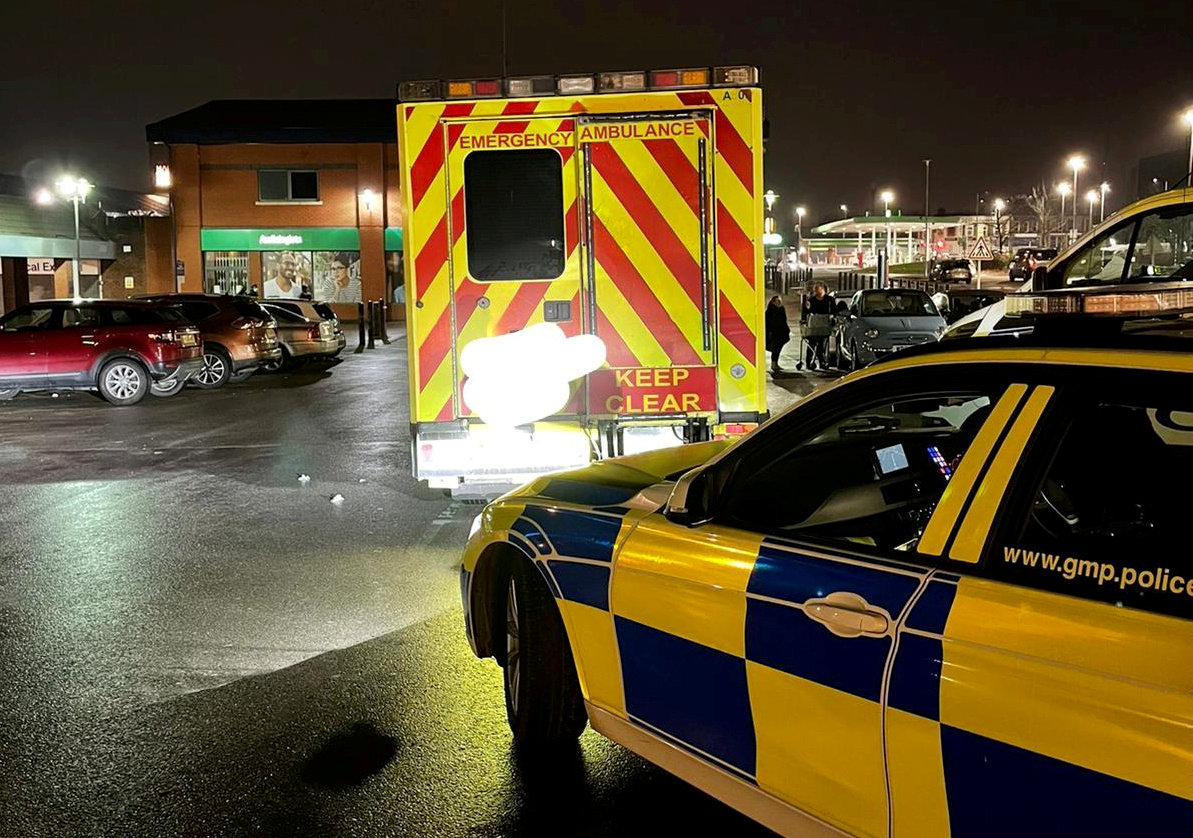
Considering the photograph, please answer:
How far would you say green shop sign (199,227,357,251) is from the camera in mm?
47375

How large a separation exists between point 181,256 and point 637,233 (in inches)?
1696

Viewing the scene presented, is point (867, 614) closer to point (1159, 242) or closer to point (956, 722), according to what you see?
point (956, 722)

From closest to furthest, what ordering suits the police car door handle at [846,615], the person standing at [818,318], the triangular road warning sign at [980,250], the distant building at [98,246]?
the police car door handle at [846,615] < the person standing at [818,318] < the triangular road warning sign at [980,250] < the distant building at [98,246]

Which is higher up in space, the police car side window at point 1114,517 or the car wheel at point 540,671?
the police car side window at point 1114,517

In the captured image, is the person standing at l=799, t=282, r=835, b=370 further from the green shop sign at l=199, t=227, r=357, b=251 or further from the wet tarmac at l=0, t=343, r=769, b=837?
the green shop sign at l=199, t=227, r=357, b=251

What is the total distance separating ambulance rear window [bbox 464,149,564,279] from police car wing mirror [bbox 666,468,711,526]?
419 centimetres

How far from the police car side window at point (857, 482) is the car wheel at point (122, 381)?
14975 mm

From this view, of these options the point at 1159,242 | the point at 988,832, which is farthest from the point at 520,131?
the point at 988,832

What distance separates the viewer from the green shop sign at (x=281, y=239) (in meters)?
47.4

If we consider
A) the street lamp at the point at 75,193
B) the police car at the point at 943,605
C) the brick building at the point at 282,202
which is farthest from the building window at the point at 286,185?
the police car at the point at 943,605

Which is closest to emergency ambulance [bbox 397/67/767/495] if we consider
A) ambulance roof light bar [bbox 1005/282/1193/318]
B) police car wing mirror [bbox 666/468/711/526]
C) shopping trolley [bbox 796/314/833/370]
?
police car wing mirror [bbox 666/468/711/526]

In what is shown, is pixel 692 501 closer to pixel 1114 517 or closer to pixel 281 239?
pixel 1114 517

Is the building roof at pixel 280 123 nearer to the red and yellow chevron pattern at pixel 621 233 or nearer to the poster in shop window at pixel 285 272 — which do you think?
the poster in shop window at pixel 285 272

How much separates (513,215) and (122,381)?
11.9 m
